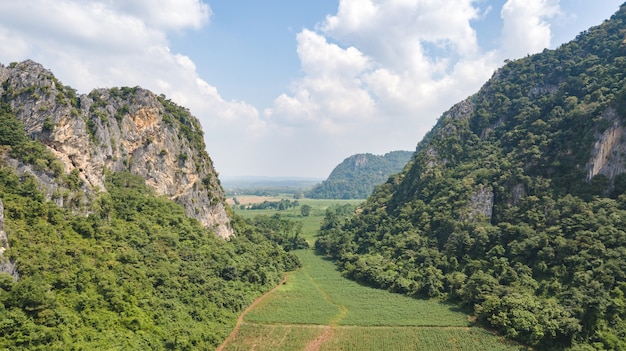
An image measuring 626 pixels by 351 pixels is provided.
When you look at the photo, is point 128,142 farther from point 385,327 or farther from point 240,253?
point 385,327

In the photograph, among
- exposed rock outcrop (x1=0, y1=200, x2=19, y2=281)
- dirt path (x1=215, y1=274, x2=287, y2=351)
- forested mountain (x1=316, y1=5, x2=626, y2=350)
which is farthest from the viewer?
forested mountain (x1=316, y1=5, x2=626, y2=350)

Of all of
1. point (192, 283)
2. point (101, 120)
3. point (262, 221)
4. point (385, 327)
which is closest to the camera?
point (385, 327)

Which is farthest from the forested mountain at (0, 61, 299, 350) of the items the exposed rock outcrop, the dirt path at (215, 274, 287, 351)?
the dirt path at (215, 274, 287, 351)

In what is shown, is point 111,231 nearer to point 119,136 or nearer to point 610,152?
point 119,136

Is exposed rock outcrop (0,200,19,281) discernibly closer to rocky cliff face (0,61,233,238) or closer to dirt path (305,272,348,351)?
rocky cliff face (0,61,233,238)

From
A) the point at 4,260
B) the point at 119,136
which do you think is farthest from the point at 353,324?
the point at 119,136

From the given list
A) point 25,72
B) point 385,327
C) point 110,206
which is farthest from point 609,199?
point 25,72

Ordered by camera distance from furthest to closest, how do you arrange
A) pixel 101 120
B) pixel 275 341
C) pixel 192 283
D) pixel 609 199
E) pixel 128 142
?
pixel 128 142
pixel 101 120
pixel 609 199
pixel 192 283
pixel 275 341
